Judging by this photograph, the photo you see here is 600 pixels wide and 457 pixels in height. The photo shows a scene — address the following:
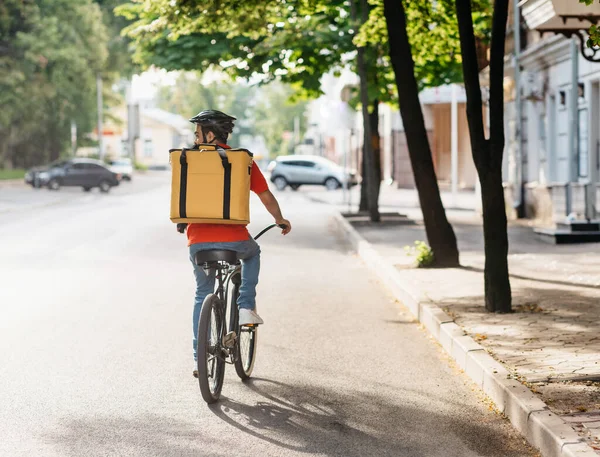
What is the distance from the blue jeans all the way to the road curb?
1.50 m

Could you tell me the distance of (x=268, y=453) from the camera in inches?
221

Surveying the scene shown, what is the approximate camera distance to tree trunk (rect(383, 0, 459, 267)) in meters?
12.7

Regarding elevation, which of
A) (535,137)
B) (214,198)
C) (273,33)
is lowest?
(214,198)

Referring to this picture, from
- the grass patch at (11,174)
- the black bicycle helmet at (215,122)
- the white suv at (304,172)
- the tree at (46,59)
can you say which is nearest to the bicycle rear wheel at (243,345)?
the black bicycle helmet at (215,122)

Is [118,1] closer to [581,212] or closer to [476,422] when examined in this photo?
[581,212]

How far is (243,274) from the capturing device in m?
7.11

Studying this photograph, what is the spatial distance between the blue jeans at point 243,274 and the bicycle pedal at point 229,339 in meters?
0.20

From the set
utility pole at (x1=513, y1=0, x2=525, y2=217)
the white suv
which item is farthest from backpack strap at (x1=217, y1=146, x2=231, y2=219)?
the white suv

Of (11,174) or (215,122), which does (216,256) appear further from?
(11,174)

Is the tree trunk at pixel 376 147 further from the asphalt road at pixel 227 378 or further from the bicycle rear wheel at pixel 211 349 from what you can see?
the bicycle rear wheel at pixel 211 349

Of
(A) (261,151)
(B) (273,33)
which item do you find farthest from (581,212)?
(A) (261,151)

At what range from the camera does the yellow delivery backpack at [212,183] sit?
6.61 m

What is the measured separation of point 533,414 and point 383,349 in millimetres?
3081

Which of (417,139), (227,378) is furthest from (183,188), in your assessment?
(417,139)
